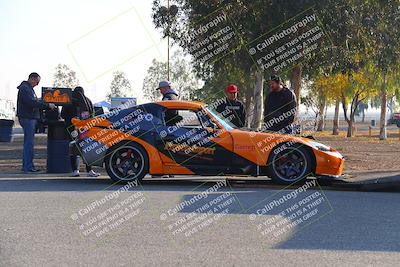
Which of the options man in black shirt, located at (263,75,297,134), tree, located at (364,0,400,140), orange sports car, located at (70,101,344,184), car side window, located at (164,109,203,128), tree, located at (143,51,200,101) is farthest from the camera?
tree, located at (143,51,200,101)

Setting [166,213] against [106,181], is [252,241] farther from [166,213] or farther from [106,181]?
[106,181]

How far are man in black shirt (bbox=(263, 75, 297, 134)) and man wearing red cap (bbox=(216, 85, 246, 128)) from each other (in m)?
0.49

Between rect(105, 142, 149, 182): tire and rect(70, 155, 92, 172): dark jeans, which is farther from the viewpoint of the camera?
rect(70, 155, 92, 172): dark jeans

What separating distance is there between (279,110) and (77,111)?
155 inches

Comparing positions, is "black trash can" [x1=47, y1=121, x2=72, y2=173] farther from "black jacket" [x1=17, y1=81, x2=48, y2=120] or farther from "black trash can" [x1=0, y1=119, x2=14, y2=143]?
"black trash can" [x1=0, y1=119, x2=14, y2=143]

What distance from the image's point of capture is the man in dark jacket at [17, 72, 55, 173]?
1226cm

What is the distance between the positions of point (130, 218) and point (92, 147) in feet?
11.5

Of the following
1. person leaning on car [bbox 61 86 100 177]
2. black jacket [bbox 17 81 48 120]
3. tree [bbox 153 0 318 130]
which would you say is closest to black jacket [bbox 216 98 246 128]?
person leaning on car [bbox 61 86 100 177]

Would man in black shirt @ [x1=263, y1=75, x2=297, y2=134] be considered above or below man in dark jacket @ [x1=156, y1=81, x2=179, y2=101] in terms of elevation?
below

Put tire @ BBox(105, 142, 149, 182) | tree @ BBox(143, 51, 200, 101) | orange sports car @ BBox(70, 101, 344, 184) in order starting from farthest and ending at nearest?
tree @ BBox(143, 51, 200, 101)
tire @ BBox(105, 142, 149, 182)
orange sports car @ BBox(70, 101, 344, 184)

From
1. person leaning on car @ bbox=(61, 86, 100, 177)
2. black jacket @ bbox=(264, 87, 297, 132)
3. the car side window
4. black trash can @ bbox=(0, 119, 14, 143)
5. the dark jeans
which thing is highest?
black trash can @ bbox=(0, 119, 14, 143)

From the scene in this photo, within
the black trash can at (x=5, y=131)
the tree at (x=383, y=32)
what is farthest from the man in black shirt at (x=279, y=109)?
the black trash can at (x=5, y=131)

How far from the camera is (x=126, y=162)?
10602mm

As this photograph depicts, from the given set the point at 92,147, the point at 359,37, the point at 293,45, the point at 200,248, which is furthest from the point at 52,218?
the point at 359,37
